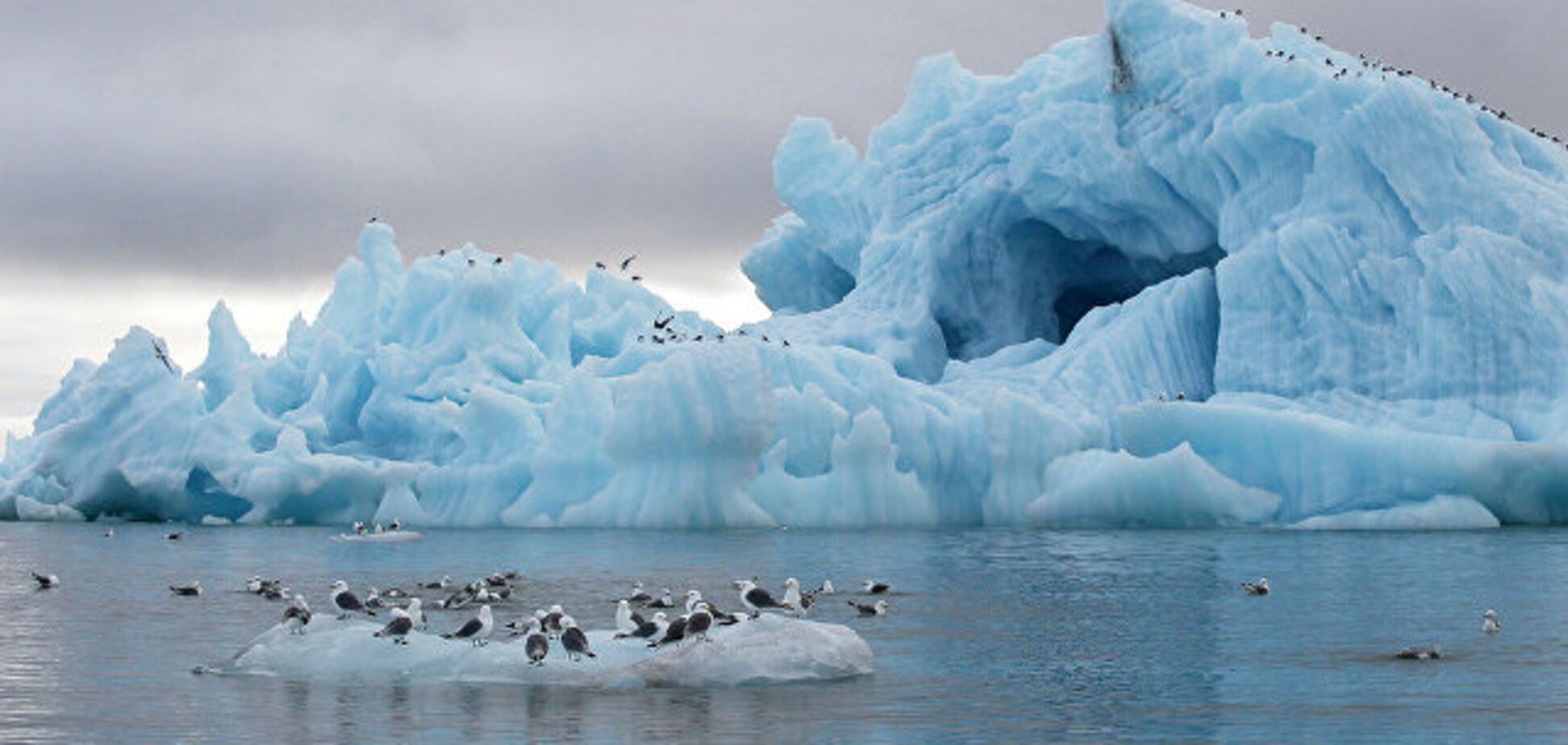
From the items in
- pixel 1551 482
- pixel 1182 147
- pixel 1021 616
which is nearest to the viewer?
pixel 1021 616

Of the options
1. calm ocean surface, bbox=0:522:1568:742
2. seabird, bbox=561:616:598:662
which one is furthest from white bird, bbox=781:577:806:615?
seabird, bbox=561:616:598:662

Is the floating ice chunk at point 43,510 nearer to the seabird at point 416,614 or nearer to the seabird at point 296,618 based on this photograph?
the seabird at point 416,614

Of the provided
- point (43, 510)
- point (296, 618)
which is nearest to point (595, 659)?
point (296, 618)

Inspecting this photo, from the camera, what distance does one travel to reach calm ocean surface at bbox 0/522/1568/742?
17328 mm

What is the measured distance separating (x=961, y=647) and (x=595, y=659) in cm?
534

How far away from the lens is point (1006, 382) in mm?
56406

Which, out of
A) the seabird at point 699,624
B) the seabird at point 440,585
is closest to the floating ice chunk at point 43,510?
the seabird at point 440,585

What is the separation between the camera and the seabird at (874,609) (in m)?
28.4

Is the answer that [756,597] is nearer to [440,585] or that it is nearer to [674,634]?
[674,634]

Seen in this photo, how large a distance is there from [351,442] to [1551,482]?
34966mm

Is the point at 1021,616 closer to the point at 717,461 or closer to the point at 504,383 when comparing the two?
the point at 717,461

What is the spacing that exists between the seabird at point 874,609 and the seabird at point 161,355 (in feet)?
123

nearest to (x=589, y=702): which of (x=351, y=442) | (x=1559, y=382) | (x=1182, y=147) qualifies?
(x=1559, y=382)

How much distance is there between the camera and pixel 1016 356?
60.2 meters
